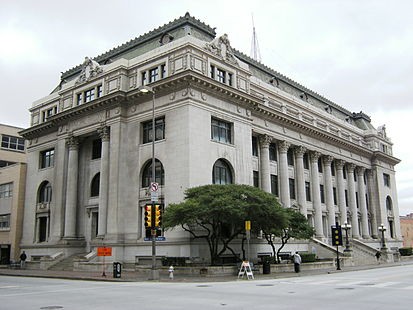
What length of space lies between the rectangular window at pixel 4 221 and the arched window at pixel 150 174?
2524 centimetres

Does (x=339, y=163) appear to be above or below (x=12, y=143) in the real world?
below

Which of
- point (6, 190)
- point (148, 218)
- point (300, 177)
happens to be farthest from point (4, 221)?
point (300, 177)

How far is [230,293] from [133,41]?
126 feet

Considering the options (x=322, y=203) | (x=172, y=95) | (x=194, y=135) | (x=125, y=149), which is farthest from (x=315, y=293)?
(x=322, y=203)

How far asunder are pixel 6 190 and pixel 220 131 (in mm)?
33681

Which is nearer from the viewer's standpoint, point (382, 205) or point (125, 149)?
point (125, 149)

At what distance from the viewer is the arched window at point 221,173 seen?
139 ft

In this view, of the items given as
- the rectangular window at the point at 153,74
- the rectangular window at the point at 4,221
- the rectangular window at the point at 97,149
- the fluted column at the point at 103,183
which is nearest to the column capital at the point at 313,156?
the rectangular window at the point at 153,74

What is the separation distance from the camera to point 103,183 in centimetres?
4481

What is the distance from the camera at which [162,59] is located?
43.5 m

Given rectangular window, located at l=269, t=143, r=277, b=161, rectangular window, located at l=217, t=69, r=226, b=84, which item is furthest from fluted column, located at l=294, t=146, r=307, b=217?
rectangular window, located at l=217, t=69, r=226, b=84

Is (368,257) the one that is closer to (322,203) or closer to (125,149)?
(322,203)

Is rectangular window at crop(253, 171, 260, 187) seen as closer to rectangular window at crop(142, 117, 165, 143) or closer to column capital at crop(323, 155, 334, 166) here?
rectangular window at crop(142, 117, 165, 143)

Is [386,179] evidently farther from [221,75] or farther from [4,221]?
[4,221]
